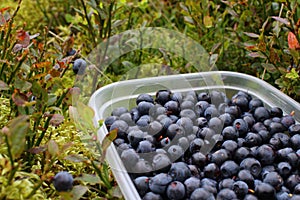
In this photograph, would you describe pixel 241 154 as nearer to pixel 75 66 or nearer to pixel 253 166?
pixel 253 166

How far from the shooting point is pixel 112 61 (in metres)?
Result: 1.67

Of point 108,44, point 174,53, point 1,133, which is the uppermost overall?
point 1,133

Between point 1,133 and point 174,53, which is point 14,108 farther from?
point 174,53

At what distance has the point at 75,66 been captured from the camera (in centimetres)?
137

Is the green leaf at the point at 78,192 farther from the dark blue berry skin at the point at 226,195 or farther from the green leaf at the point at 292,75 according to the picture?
the green leaf at the point at 292,75

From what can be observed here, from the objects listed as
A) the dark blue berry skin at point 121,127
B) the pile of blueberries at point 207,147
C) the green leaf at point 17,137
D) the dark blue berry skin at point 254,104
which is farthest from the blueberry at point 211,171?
the green leaf at point 17,137

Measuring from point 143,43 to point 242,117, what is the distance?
63cm

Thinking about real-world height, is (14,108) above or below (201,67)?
above

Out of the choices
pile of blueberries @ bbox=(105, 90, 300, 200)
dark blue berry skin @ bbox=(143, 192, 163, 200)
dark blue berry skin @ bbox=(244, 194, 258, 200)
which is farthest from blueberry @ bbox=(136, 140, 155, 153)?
dark blue berry skin @ bbox=(244, 194, 258, 200)

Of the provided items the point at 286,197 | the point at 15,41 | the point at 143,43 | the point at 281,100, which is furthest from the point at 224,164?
the point at 143,43

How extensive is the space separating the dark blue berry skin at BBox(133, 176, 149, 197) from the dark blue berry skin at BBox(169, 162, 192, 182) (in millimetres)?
60

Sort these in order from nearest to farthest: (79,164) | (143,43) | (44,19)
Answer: (79,164)
(143,43)
(44,19)

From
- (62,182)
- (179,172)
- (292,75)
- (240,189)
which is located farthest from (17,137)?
(292,75)

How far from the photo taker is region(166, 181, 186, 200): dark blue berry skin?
37.5 inches
